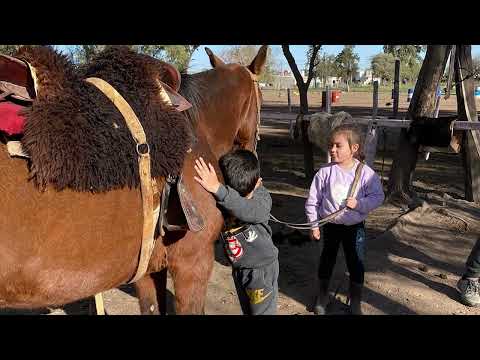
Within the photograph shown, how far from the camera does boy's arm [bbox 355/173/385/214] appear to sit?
9.79 ft

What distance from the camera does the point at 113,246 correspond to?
186 cm

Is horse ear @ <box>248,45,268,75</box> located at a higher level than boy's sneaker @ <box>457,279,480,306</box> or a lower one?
higher

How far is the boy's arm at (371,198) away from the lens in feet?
9.79

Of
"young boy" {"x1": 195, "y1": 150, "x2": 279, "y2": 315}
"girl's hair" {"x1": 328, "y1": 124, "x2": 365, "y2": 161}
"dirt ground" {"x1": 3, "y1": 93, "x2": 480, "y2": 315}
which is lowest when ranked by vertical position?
"dirt ground" {"x1": 3, "y1": 93, "x2": 480, "y2": 315}

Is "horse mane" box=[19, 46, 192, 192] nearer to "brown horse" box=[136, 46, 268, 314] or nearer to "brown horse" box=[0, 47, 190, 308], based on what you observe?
"brown horse" box=[0, 47, 190, 308]

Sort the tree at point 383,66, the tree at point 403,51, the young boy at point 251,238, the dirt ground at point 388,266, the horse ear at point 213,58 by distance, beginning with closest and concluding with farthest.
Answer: the young boy at point 251,238 < the horse ear at point 213,58 < the dirt ground at point 388,266 < the tree at point 403,51 < the tree at point 383,66

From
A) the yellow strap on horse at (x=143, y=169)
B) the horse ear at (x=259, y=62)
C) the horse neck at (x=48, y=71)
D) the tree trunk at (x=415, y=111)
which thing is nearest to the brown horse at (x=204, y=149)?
the horse ear at (x=259, y=62)

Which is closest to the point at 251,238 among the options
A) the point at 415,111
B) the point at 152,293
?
the point at 152,293

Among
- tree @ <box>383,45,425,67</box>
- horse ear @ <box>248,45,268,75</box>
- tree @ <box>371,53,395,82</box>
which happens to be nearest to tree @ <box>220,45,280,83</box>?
horse ear @ <box>248,45,268,75</box>

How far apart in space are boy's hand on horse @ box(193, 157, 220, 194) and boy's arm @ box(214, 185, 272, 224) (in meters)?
0.03

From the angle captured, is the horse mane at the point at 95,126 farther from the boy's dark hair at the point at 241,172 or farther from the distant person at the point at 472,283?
the distant person at the point at 472,283

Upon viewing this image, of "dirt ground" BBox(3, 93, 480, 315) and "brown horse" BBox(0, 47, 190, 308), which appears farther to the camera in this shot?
"dirt ground" BBox(3, 93, 480, 315)

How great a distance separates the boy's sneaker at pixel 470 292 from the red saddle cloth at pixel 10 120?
11.1 feet
